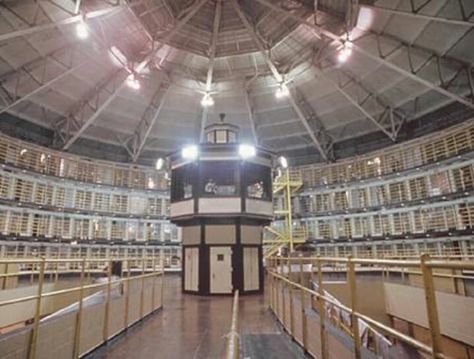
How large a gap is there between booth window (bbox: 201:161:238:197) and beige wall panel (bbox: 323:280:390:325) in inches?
247

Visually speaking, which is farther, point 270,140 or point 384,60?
point 270,140

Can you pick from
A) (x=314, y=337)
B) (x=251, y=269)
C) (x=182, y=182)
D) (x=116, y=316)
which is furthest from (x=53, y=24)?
(x=314, y=337)

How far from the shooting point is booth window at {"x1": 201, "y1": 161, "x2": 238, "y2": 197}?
16266 millimetres

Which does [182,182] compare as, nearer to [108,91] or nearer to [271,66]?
[271,66]

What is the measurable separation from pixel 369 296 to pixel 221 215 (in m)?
7.39

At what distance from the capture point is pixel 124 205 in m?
28.4

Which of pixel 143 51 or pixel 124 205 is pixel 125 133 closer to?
pixel 124 205

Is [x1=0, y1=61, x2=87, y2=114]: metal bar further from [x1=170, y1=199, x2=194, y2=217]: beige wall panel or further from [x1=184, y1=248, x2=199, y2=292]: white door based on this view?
[x1=184, y1=248, x2=199, y2=292]: white door

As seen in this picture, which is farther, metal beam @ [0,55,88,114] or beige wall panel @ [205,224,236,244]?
metal beam @ [0,55,88,114]

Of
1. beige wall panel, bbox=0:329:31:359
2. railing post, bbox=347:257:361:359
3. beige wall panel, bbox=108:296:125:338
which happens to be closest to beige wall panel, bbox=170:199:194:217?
beige wall panel, bbox=108:296:125:338

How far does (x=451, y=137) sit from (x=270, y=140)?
43.6 ft

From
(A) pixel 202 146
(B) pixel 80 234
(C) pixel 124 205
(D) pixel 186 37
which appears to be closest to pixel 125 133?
(C) pixel 124 205

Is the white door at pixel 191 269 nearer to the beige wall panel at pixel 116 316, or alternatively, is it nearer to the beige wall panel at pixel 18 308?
the beige wall panel at pixel 18 308

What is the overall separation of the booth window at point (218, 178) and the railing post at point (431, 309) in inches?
556
